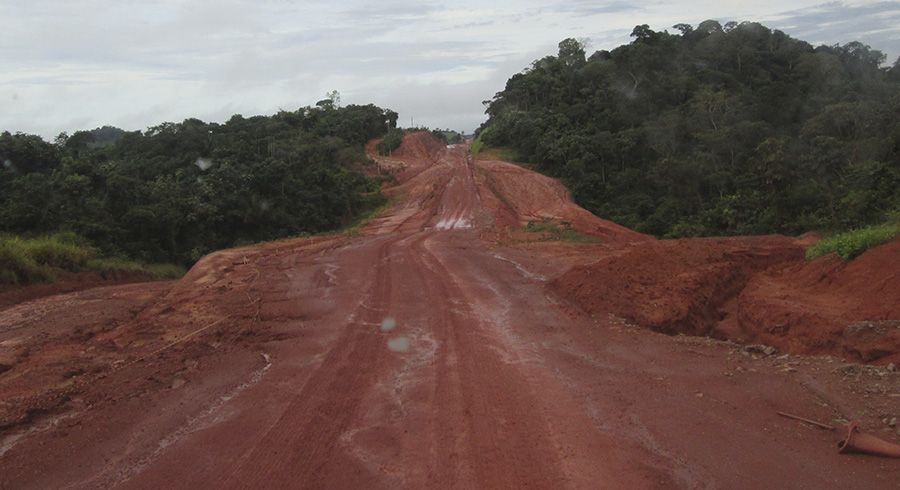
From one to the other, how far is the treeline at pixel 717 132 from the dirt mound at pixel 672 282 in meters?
4.93

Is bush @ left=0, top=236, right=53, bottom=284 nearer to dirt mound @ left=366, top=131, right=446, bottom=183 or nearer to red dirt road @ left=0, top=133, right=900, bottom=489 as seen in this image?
red dirt road @ left=0, top=133, right=900, bottom=489

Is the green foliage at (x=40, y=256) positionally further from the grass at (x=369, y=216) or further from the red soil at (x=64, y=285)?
the grass at (x=369, y=216)

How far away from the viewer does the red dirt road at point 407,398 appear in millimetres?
4898

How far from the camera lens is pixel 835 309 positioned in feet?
27.3

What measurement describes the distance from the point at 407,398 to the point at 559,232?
14.7 metres

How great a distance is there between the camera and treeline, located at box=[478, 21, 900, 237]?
23.7m

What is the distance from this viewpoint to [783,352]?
7832 mm

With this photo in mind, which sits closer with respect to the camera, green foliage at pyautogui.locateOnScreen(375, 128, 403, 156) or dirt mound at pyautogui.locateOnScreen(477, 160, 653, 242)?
dirt mound at pyautogui.locateOnScreen(477, 160, 653, 242)

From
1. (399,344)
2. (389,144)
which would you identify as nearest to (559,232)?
(399,344)

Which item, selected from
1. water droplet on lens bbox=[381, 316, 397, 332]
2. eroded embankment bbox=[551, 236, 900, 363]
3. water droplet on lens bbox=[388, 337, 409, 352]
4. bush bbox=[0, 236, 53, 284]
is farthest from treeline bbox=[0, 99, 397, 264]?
eroded embankment bbox=[551, 236, 900, 363]

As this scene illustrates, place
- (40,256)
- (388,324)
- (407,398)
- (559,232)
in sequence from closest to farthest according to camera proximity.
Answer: (407,398) < (388,324) < (40,256) < (559,232)

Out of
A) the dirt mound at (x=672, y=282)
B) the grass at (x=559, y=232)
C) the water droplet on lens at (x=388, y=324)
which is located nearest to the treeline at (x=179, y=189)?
the grass at (x=559, y=232)

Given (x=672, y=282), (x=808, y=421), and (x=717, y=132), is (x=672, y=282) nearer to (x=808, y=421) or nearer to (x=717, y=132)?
(x=808, y=421)

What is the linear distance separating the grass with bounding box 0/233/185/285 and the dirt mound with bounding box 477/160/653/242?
14633 mm
